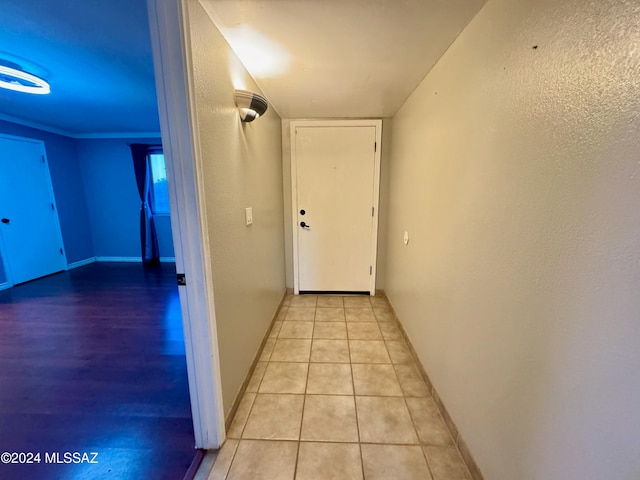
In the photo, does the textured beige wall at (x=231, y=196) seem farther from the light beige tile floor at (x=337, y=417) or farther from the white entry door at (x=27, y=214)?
the white entry door at (x=27, y=214)

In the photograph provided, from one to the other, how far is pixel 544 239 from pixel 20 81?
374cm

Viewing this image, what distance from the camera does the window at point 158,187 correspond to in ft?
15.3

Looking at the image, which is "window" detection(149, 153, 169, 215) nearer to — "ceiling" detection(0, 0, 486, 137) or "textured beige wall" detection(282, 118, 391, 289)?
"ceiling" detection(0, 0, 486, 137)

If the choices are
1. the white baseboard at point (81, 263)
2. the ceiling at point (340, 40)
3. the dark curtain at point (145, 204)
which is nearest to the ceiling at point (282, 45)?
the ceiling at point (340, 40)

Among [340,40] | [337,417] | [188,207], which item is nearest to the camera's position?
[188,207]

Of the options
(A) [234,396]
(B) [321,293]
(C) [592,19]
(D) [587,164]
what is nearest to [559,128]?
(D) [587,164]

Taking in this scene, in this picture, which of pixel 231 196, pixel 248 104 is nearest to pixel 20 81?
pixel 248 104

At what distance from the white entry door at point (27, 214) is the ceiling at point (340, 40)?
159 inches

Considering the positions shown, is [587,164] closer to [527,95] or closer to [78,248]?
[527,95]

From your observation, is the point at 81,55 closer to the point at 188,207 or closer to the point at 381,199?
the point at 188,207

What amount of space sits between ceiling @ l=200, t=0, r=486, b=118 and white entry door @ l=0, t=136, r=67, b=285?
404 centimetres

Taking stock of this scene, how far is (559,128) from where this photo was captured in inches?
30.0

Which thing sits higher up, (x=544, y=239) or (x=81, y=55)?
(x=81, y=55)

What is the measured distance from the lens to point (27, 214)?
375 centimetres
